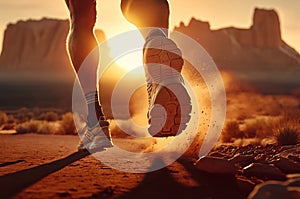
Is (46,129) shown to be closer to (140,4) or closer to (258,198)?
(140,4)

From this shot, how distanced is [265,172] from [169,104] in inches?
32.2

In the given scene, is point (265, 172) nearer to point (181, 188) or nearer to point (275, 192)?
point (181, 188)

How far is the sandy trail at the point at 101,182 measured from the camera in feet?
8.54

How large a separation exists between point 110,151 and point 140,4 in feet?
4.26

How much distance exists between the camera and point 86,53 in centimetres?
425

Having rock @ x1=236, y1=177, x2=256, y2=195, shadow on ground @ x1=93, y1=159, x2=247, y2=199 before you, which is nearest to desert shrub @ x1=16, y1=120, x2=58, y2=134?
shadow on ground @ x1=93, y1=159, x2=247, y2=199

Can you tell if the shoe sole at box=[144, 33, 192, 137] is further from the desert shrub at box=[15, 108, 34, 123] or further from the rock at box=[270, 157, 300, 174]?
the desert shrub at box=[15, 108, 34, 123]

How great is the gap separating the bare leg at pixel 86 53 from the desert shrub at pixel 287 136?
7.91 ft

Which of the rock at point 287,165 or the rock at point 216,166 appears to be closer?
the rock at point 216,166

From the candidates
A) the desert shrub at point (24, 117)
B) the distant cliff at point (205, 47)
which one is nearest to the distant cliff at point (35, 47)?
the distant cliff at point (205, 47)

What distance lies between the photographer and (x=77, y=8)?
14.1 feet

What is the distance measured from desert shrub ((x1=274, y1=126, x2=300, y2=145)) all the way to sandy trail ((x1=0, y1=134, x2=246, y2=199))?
2303mm

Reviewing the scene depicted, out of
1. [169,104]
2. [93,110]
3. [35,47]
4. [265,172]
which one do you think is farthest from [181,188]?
[35,47]

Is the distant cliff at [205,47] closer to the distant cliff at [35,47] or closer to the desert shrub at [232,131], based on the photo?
the distant cliff at [35,47]
